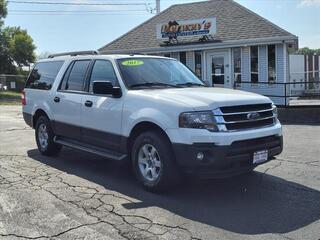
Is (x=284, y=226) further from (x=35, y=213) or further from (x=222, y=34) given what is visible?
(x=222, y=34)

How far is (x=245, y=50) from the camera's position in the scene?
22109 millimetres

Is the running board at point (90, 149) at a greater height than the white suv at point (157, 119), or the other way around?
the white suv at point (157, 119)

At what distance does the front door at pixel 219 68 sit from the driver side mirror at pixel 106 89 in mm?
16009

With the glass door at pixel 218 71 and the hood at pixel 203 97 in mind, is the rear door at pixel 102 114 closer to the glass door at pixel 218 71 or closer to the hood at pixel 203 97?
the hood at pixel 203 97

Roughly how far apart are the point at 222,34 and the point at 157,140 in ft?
56.9

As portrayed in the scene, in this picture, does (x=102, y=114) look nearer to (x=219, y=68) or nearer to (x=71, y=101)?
(x=71, y=101)

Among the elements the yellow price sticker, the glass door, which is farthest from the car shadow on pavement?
the glass door

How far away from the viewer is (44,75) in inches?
373

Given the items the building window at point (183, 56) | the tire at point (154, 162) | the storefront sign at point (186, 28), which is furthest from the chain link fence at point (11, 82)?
the tire at point (154, 162)

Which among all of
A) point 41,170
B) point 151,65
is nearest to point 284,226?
point 151,65

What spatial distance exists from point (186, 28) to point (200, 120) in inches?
705

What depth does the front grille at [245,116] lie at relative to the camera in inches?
236

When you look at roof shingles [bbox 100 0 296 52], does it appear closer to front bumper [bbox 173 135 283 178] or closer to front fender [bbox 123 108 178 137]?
front fender [bbox 123 108 178 137]

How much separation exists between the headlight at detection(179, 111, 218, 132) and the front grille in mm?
82
